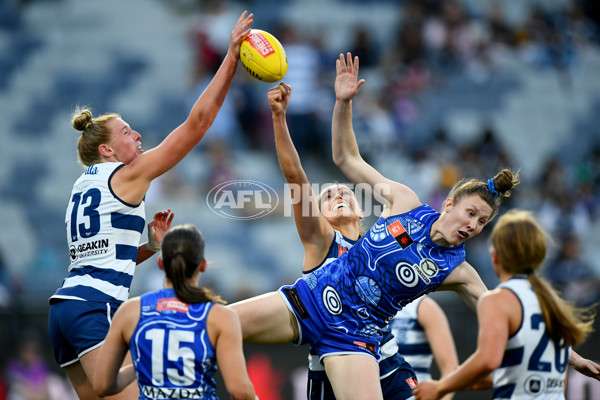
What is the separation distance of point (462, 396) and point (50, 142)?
8.53m

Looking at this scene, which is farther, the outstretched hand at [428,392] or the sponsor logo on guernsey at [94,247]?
the sponsor logo on guernsey at [94,247]

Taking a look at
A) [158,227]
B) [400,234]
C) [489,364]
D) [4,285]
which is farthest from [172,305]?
[4,285]

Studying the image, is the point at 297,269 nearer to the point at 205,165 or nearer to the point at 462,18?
the point at 205,165

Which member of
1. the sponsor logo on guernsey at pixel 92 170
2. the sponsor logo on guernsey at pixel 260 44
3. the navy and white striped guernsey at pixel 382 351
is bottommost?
the navy and white striped guernsey at pixel 382 351

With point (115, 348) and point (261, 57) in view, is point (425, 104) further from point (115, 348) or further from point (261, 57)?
point (115, 348)

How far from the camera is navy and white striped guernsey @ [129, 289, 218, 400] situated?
12.6ft

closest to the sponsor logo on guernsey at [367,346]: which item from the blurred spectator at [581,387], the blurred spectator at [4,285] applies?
the blurred spectator at [581,387]

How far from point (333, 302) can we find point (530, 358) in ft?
5.07

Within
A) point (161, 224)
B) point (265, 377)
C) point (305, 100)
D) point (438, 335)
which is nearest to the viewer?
point (161, 224)

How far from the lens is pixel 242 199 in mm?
12820

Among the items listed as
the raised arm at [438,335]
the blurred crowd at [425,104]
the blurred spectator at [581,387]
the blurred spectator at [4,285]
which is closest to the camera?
the raised arm at [438,335]

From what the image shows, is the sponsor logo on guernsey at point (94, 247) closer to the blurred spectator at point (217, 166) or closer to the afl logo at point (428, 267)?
the afl logo at point (428, 267)

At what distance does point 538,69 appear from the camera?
1522 centimetres

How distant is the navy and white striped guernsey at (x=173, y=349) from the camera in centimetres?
383
